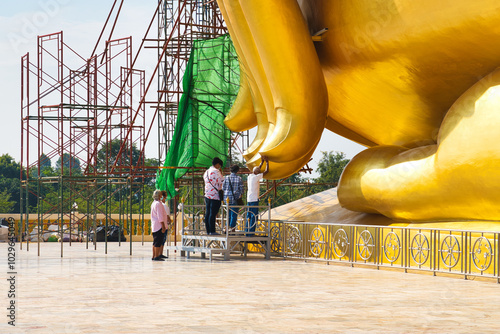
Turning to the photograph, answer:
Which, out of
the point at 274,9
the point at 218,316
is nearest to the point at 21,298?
the point at 218,316

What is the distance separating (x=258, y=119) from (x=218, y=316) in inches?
308

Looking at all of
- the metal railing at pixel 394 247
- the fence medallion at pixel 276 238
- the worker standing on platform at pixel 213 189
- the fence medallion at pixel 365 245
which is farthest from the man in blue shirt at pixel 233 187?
the fence medallion at pixel 365 245

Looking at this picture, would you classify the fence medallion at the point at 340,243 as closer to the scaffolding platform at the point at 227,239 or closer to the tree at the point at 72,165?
the scaffolding platform at the point at 227,239

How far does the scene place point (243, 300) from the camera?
7.09m

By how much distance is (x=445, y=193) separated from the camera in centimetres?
1004

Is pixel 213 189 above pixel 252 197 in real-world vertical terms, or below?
above

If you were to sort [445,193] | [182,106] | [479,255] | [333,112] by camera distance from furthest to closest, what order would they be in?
[182,106]
[333,112]
[445,193]
[479,255]

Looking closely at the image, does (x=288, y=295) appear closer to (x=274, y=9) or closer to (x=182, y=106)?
(x=274, y=9)

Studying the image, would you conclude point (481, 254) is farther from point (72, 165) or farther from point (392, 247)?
point (72, 165)

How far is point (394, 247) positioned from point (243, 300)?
13.0 feet

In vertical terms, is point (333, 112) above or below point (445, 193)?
above

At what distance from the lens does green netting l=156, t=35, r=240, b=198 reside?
57.4 feet

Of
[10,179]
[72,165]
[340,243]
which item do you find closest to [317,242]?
[340,243]

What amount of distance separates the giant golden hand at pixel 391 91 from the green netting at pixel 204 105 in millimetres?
4377
